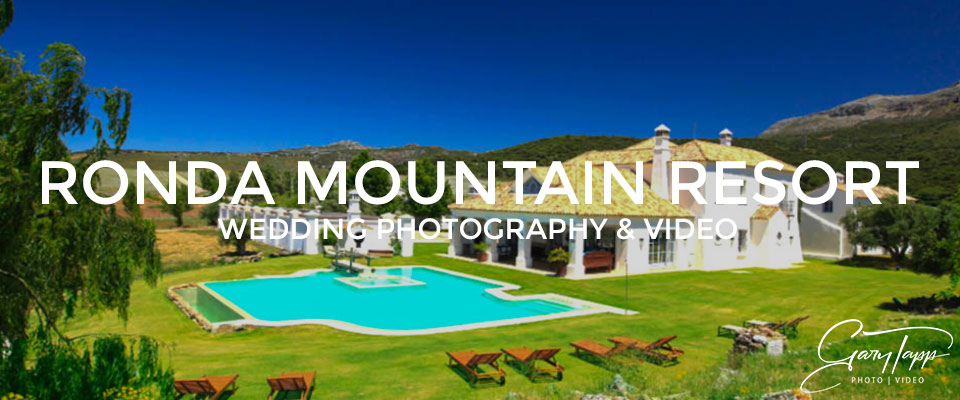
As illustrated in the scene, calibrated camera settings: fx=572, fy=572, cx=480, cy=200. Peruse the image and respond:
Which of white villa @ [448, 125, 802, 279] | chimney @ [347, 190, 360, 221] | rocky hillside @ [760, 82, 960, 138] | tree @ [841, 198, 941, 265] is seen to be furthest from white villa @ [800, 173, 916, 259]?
rocky hillside @ [760, 82, 960, 138]

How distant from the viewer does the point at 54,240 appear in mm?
6941

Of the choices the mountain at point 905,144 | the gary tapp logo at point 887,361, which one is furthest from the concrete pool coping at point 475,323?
the mountain at point 905,144

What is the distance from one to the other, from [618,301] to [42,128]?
630 inches

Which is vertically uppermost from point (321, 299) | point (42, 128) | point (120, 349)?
point (42, 128)

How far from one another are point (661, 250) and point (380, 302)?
15.2 m

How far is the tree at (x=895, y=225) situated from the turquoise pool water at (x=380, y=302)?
21462mm

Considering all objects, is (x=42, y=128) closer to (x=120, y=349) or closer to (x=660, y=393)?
(x=120, y=349)

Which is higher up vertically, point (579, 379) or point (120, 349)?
point (120, 349)

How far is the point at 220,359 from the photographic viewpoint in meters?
10.5

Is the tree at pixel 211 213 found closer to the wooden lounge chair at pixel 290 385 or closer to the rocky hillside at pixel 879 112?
the wooden lounge chair at pixel 290 385

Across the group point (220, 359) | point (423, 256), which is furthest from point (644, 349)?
point (423, 256)

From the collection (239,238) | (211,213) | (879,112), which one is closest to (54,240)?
(239,238)

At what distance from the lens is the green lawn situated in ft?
30.2

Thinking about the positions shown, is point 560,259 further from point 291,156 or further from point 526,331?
point 291,156
